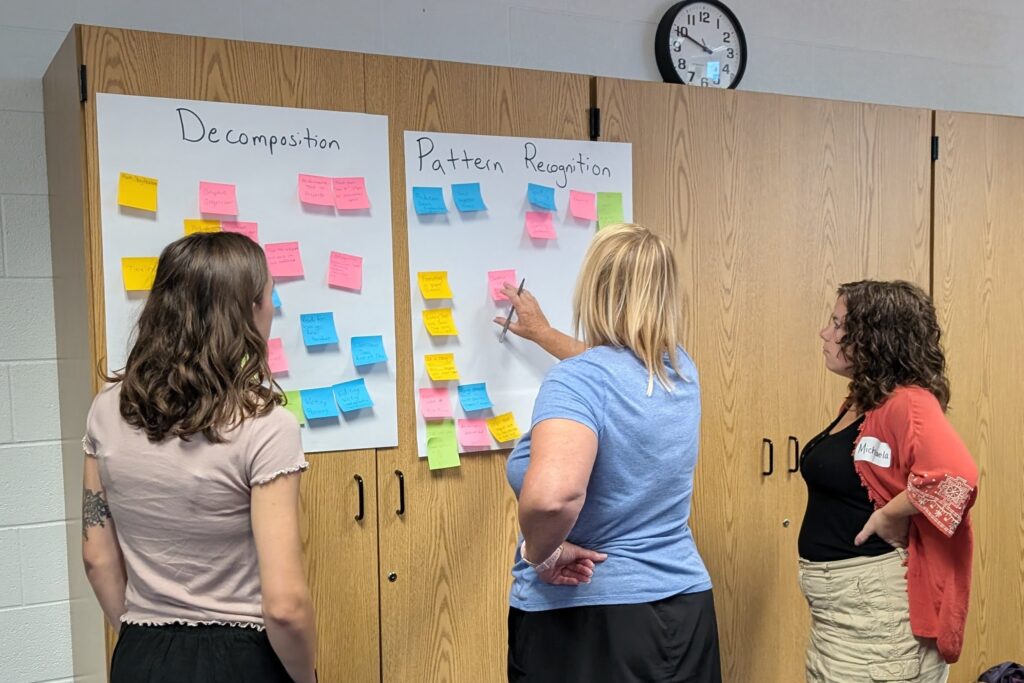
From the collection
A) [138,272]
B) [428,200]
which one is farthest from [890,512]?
[138,272]

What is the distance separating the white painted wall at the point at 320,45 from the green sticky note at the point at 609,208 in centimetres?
65

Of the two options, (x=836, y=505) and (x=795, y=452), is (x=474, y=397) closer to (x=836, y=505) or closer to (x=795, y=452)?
(x=836, y=505)

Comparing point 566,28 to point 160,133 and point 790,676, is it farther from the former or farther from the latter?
point 790,676

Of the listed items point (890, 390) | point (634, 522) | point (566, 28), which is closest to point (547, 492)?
point (634, 522)

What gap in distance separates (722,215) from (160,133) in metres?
1.43

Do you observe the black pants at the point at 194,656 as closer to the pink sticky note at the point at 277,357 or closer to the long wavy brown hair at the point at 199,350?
the long wavy brown hair at the point at 199,350

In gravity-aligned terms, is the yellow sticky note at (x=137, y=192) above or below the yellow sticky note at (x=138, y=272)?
above

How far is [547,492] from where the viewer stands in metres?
1.41

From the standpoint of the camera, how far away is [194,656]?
1404 millimetres

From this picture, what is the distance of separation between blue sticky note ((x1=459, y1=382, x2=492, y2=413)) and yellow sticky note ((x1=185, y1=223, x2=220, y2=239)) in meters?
0.66

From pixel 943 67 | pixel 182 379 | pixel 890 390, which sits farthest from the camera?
pixel 943 67

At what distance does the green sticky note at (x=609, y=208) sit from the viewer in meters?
2.34

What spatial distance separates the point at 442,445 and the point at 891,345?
1.03 m

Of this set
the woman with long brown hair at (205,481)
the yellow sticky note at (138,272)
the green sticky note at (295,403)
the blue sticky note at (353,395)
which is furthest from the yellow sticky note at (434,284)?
the woman with long brown hair at (205,481)
